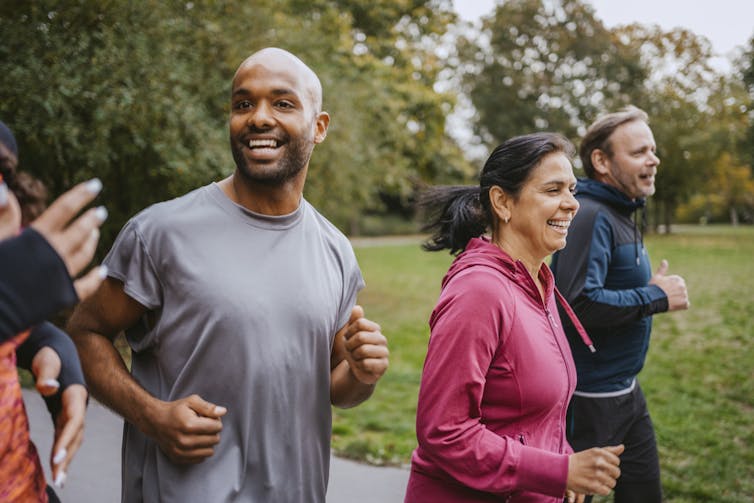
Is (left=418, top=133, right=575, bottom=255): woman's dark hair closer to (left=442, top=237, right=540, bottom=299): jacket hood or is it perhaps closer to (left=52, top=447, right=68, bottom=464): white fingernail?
(left=442, top=237, right=540, bottom=299): jacket hood

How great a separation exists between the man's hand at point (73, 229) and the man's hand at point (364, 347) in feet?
2.82

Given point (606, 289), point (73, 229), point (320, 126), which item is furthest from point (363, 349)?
point (606, 289)

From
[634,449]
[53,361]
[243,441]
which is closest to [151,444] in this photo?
[243,441]

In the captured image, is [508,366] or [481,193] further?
[481,193]

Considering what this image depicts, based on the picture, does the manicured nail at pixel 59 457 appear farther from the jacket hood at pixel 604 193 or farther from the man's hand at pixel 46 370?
the jacket hood at pixel 604 193

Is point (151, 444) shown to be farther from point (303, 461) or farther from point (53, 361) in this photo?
point (53, 361)

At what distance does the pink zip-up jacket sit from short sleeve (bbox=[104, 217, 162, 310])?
0.83m

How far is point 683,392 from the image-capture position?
7.75m

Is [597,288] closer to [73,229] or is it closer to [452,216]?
[452,216]

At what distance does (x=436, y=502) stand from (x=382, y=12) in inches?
635

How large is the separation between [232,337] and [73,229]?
801 millimetres

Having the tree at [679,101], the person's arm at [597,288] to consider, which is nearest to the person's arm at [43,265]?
the person's arm at [597,288]

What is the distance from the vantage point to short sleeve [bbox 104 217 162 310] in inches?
77.4

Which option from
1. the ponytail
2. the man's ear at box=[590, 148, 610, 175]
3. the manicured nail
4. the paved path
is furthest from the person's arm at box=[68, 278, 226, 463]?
the paved path
